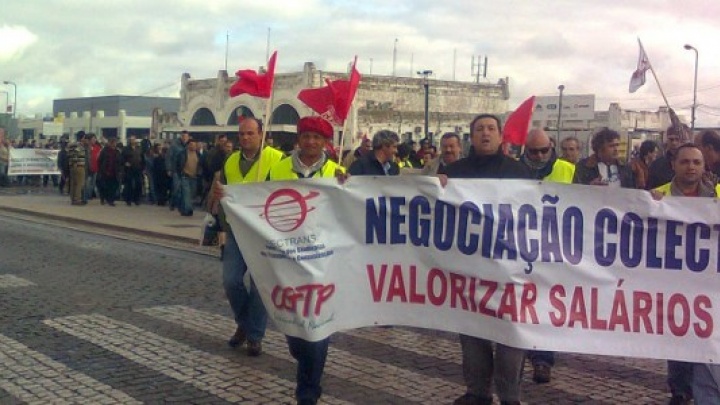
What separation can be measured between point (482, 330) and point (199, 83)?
52164mm

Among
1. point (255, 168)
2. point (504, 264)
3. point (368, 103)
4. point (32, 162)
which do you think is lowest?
point (32, 162)

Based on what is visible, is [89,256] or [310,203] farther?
[89,256]

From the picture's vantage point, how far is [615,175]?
23.9ft

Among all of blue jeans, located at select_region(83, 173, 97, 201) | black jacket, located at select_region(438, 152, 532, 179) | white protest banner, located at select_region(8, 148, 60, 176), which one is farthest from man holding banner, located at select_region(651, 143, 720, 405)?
white protest banner, located at select_region(8, 148, 60, 176)

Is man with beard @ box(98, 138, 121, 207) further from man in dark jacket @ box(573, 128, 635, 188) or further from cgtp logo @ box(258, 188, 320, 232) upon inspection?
cgtp logo @ box(258, 188, 320, 232)

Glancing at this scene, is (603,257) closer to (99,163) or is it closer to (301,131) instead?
(301,131)

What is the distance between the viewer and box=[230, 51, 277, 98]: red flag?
7312 millimetres

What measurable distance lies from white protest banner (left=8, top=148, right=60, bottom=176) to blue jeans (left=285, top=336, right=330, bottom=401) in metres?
28.1

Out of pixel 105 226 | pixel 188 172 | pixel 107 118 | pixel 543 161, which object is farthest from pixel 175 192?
pixel 107 118

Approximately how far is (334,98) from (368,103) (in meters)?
41.3

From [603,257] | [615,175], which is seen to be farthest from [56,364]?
[615,175]

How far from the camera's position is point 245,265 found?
6.96 metres

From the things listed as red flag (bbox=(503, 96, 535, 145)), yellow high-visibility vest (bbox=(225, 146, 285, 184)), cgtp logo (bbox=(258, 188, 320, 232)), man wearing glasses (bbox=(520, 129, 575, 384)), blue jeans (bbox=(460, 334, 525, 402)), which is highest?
red flag (bbox=(503, 96, 535, 145))

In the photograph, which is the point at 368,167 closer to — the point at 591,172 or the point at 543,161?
the point at 543,161
